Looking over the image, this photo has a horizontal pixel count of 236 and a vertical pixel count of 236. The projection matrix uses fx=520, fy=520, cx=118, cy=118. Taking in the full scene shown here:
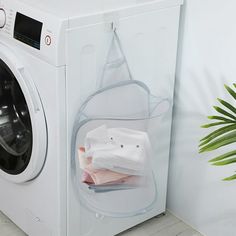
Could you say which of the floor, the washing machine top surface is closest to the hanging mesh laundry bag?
the washing machine top surface

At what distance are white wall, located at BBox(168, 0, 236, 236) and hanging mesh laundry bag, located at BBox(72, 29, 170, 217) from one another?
15 cm

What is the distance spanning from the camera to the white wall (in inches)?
68.8

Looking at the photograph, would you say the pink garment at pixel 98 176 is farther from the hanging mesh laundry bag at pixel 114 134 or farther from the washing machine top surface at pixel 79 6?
the washing machine top surface at pixel 79 6

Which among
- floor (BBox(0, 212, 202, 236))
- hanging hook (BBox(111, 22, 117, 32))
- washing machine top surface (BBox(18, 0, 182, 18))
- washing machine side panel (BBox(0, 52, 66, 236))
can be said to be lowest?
floor (BBox(0, 212, 202, 236))

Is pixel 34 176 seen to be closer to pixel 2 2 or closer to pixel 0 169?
pixel 0 169

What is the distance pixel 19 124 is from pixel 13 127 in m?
0.06

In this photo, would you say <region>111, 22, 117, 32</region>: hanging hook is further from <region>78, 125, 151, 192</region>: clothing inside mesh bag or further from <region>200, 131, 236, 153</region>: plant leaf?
<region>200, 131, 236, 153</region>: plant leaf

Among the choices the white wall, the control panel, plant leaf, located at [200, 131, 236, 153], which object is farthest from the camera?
the white wall

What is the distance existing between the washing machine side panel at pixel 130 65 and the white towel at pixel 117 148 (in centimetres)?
9

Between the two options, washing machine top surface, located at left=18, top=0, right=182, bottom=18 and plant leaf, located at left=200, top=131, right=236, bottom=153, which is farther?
washing machine top surface, located at left=18, top=0, right=182, bottom=18

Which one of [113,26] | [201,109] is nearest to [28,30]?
[113,26]

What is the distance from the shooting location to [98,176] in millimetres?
1679

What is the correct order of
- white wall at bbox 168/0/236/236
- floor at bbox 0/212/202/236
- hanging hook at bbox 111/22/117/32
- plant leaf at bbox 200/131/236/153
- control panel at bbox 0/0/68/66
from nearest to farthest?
plant leaf at bbox 200/131/236/153, control panel at bbox 0/0/68/66, hanging hook at bbox 111/22/117/32, white wall at bbox 168/0/236/236, floor at bbox 0/212/202/236

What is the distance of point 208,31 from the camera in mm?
1782
